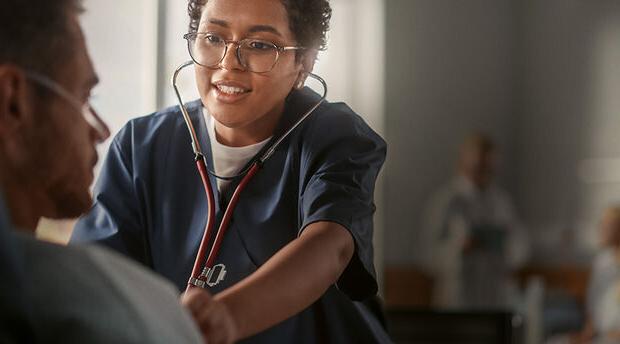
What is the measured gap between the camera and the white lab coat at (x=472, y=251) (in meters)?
4.14

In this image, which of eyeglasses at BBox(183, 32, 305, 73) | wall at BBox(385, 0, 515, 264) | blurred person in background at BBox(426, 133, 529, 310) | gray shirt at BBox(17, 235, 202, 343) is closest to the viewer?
gray shirt at BBox(17, 235, 202, 343)

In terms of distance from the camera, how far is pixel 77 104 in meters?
0.50

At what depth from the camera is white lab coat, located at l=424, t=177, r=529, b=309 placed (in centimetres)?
414

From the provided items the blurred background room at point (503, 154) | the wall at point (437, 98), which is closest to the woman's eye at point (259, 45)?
the blurred background room at point (503, 154)

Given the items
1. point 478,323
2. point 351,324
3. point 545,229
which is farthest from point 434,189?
point 351,324

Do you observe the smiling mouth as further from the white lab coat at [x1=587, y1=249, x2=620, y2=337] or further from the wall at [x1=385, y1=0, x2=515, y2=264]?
the wall at [x1=385, y1=0, x2=515, y2=264]

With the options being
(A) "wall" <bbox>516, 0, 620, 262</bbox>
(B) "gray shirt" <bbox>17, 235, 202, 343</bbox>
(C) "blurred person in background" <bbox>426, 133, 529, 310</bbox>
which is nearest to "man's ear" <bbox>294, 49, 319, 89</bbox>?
(B) "gray shirt" <bbox>17, 235, 202, 343</bbox>

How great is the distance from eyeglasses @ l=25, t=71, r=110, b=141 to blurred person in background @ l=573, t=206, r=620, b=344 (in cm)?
293

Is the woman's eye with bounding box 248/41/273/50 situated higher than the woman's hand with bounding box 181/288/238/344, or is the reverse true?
the woman's eye with bounding box 248/41/273/50

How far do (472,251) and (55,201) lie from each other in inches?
145

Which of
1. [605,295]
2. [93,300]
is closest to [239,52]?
[93,300]

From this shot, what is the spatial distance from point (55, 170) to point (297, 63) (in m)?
0.18

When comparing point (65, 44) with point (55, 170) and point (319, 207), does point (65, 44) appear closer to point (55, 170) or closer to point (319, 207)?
point (55, 170)

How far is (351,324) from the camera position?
0.65 m
